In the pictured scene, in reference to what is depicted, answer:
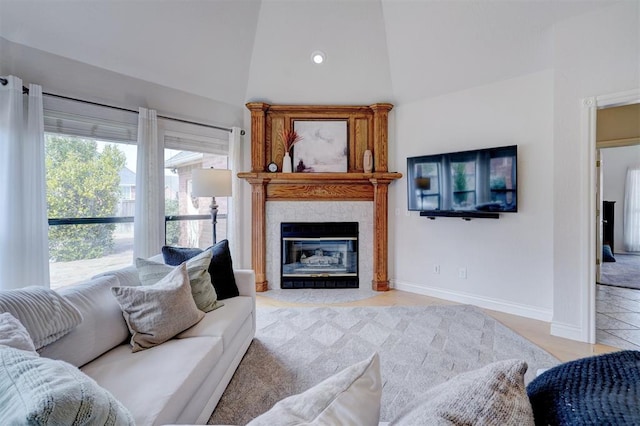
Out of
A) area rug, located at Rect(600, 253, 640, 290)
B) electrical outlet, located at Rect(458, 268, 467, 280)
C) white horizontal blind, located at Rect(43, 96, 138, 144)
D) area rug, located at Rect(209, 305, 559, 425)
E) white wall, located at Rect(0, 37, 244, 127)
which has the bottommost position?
area rug, located at Rect(209, 305, 559, 425)

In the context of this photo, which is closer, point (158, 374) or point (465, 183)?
point (158, 374)

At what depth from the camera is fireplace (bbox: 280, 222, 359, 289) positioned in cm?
416

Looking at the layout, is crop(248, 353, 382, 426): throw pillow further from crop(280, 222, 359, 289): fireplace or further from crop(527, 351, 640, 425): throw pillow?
crop(280, 222, 359, 289): fireplace

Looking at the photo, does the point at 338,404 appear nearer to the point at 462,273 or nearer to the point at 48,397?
the point at 48,397

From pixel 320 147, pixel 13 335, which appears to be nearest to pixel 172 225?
pixel 320 147

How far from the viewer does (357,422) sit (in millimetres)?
551

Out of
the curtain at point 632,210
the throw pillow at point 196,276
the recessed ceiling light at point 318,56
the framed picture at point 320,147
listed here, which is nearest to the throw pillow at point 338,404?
the throw pillow at point 196,276

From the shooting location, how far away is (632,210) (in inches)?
260

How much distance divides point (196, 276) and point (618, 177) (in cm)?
945

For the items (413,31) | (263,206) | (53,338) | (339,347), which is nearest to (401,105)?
(413,31)

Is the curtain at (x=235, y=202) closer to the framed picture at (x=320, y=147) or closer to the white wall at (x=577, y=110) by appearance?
the framed picture at (x=320, y=147)

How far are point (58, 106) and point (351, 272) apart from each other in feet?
12.7

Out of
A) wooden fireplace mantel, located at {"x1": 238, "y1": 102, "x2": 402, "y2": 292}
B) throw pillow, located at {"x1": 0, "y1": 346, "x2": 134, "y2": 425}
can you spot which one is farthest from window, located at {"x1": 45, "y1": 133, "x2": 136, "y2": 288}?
throw pillow, located at {"x1": 0, "y1": 346, "x2": 134, "y2": 425}

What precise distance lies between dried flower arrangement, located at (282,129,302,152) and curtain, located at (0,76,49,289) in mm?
2560
